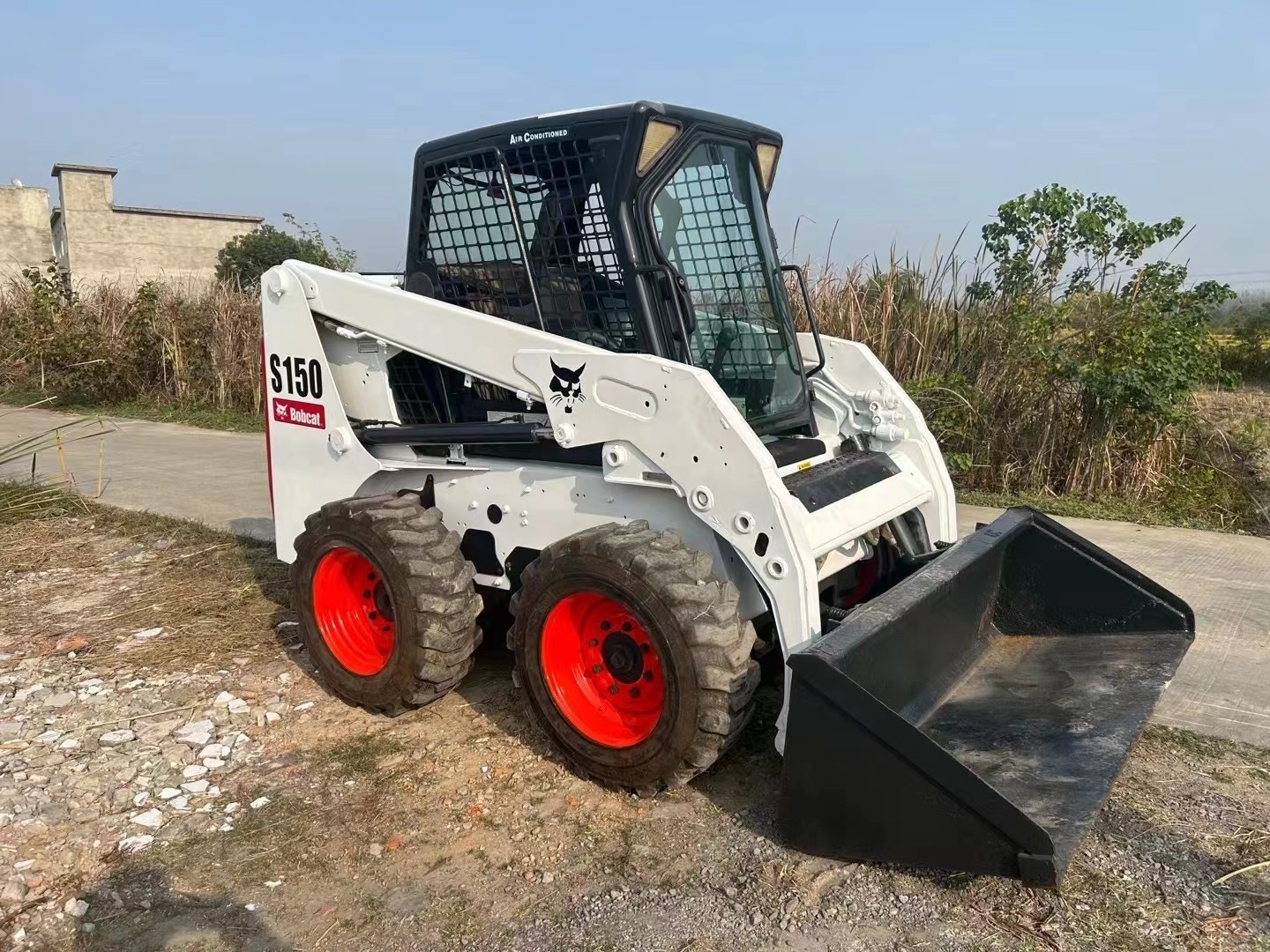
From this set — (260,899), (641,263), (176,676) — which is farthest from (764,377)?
(176,676)

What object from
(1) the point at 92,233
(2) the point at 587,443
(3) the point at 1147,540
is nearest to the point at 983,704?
(2) the point at 587,443

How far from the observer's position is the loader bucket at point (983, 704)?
251 cm

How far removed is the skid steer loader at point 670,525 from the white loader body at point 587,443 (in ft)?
0.04

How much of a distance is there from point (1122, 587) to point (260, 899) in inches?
130

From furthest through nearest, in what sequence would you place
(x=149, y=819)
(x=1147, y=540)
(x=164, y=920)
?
(x=1147, y=540)
(x=149, y=819)
(x=164, y=920)

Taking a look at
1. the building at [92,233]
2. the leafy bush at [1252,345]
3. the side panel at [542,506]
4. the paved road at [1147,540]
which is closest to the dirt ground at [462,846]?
the paved road at [1147,540]

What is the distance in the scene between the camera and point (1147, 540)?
6.47 m

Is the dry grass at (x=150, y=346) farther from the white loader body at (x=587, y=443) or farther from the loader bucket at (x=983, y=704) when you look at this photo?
the loader bucket at (x=983, y=704)

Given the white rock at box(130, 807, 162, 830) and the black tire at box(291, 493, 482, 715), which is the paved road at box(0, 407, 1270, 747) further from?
the white rock at box(130, 807, 162, 830)

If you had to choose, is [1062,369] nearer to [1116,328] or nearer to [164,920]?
[1116,328]

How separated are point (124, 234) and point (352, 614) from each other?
33.6 metres

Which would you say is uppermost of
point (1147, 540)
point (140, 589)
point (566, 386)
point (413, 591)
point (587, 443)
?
point (566, 386)

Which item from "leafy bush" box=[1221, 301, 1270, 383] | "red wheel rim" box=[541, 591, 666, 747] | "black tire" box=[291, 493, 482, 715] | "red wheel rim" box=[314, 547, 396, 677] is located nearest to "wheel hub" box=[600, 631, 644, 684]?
"red wheel rim" box=[541, 591, 666, 747]

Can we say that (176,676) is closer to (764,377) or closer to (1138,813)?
(764,377)
